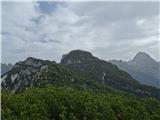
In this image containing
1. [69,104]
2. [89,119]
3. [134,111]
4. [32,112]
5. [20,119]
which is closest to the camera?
[20,119]

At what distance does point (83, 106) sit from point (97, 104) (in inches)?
118

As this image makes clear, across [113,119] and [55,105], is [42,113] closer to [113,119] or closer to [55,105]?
[55,105]

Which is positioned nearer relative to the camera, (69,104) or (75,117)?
(75,117)

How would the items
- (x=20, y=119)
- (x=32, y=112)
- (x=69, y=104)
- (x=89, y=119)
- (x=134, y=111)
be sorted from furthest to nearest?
(x=134, y=111)
(x=69, y=104)
(x=89, y=119)
(x=32, y=112)
(x=20, y=119)

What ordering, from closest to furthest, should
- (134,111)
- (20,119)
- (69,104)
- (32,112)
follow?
(20,119), (32,112), (69,104), (134,111)

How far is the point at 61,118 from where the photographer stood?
44219mm

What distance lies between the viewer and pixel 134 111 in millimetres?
52875

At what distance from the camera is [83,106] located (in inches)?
1886

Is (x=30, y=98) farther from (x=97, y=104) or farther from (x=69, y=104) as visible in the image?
(x=97, y=104)

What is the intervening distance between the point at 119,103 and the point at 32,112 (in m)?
17.8

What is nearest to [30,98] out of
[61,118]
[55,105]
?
[55,105]

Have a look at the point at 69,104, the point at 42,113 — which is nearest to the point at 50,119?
the point at 42,113

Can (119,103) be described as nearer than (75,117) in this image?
No

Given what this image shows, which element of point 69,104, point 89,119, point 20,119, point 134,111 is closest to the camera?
point 20,119
